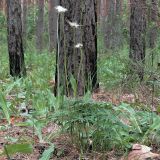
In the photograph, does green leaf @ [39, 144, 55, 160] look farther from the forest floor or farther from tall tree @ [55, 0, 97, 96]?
tall tree @ [55, 0, 97, 96]

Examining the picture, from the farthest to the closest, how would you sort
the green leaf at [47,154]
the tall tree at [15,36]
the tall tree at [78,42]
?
the tall tree at [15,36]
the tall tree at [78,42]
the green leaf at [47,154]

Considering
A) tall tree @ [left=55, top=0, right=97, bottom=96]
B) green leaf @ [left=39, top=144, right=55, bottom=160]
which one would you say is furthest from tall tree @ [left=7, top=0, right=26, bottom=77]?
green leaf @ [left=39, top=144, right=55, bottom=160]

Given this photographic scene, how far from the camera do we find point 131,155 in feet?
8.55

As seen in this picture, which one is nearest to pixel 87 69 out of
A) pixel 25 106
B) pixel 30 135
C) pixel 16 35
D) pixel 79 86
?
pixel 79 86

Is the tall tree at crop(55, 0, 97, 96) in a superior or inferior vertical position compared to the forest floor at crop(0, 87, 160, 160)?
superior

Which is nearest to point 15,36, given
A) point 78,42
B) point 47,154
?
point 78,42

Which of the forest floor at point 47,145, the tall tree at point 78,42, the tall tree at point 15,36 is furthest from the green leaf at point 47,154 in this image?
the tall tree at point 15,36

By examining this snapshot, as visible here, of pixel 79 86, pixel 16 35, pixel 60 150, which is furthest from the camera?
pixel 16 35

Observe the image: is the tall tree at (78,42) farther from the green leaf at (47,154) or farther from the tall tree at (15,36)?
the tall tree at (15,36)

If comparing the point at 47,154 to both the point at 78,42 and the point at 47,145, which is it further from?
the point at 78,42

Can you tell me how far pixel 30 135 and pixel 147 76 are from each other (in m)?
2.14

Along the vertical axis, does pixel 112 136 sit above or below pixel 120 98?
above

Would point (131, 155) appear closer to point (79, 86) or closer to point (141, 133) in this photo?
point (141, 133)

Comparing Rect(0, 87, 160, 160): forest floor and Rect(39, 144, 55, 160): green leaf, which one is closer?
Rect(39, 144, 55, 160): green leaf
